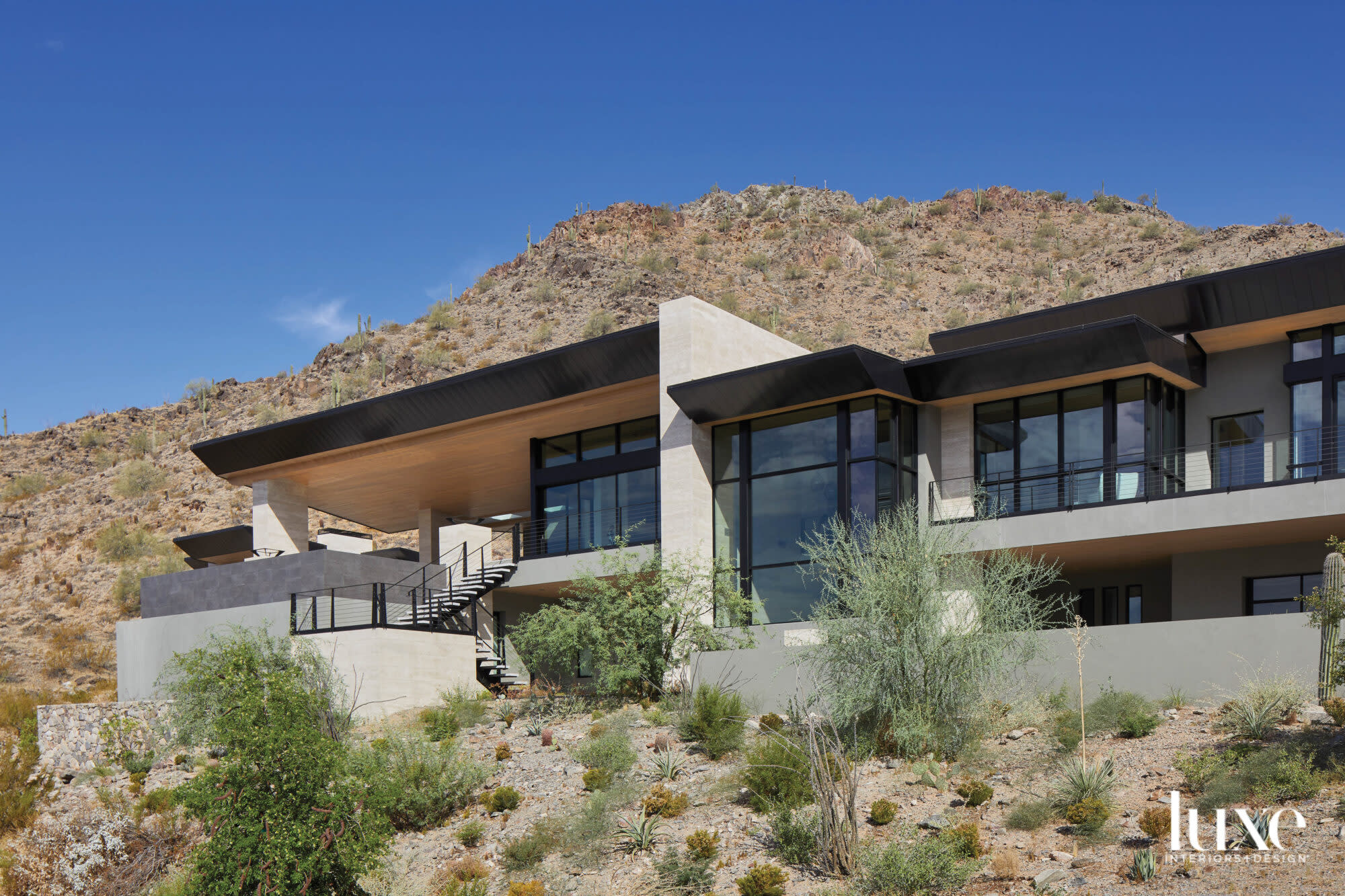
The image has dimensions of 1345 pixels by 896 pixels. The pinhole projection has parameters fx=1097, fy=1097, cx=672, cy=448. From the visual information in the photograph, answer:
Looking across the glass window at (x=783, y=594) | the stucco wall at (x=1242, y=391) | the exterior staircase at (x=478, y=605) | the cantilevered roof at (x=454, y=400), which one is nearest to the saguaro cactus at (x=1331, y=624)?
the stucco wall at (x=1242, y=391)

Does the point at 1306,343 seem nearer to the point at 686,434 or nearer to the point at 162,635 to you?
the point at 686,434

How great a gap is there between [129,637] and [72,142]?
2808 cm

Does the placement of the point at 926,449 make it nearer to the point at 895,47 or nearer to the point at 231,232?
the point at 895,47

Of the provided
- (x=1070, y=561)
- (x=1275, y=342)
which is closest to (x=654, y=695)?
(x=1070, y=561)

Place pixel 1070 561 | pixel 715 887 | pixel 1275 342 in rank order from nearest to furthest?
pixel 715 887 → pixel 1275 342 → pixel 1070 561

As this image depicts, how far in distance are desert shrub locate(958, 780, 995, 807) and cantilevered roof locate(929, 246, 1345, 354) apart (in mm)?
12089

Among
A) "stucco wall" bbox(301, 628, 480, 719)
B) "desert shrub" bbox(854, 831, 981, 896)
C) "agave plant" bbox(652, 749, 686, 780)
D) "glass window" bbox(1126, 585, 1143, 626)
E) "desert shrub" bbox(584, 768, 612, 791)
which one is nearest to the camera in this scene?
"desert shrub" bbox(854, 831, 981, 896)

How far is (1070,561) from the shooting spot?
81.5 feet

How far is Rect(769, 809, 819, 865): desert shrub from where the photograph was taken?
43.8ft

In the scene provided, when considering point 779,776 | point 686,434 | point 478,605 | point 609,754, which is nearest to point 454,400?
point 478,605

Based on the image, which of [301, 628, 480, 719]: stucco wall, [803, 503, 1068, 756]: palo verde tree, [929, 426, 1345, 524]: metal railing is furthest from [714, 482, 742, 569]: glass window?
[301, 628, 480, 719]: stucco wall

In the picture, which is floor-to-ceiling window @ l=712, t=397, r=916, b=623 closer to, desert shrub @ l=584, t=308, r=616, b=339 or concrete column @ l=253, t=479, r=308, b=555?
concrete column @ l=253, t=479, r=308, b=555

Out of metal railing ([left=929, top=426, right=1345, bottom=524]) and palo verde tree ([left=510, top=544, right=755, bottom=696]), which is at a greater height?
metal railing ([left=929, top=426, right=1345, bottom=524])

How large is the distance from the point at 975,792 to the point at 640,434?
16226 mm
